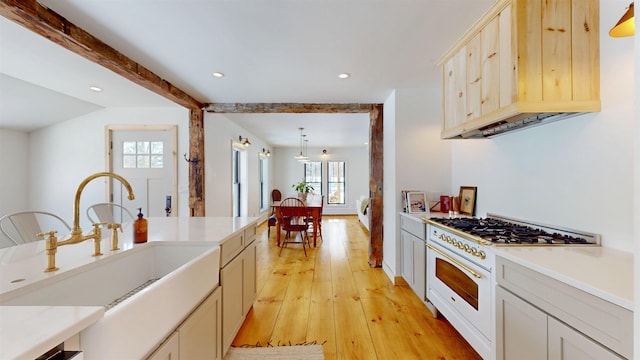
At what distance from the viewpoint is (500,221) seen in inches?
86.0

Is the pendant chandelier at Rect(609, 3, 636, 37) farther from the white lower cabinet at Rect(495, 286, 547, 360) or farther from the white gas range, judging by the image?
the white lower cabinet at Rect(495, 286, 547, 360)

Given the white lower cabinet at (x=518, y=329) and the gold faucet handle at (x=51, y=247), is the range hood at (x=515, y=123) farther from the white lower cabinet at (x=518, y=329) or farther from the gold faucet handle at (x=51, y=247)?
the gold faucet handle at (x=51, y=247)

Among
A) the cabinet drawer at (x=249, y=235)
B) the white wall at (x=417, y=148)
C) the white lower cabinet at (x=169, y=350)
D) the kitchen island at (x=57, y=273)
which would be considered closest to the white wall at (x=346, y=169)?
the white wall at (x=417, y=148)

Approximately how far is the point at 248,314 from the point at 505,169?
2689mm

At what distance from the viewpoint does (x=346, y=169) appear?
889 centimetres

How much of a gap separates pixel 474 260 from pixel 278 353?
5.08 feet

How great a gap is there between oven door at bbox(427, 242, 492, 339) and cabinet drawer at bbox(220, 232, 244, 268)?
1.67m

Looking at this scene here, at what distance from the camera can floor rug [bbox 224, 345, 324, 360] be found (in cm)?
Result: 185

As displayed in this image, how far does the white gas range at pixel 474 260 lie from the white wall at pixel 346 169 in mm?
6555

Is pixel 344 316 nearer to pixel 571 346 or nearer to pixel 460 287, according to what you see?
pixel 460 287

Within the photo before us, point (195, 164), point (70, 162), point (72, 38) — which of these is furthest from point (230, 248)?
point (70, 162)

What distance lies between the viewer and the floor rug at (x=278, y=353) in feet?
6.07

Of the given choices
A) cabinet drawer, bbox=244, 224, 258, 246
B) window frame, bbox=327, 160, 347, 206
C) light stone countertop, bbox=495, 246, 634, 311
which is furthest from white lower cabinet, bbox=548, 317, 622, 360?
window frame, bbox=327, 160, 347, 206

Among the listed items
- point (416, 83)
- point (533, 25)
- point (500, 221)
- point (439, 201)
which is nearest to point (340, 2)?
point (533, 25)
